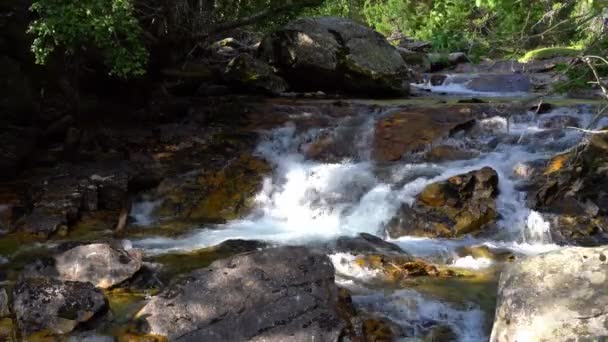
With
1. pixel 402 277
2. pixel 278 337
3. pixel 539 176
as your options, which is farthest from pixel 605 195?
pixel 278 337

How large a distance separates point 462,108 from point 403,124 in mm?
1349

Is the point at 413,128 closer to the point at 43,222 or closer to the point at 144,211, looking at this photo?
the point at 144,211

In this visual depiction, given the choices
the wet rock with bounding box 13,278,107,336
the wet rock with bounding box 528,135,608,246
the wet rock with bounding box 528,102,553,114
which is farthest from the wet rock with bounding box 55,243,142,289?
the wet rock with bounding box 528,102,553,114

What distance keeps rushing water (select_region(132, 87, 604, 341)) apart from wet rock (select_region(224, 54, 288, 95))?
316 centimetres

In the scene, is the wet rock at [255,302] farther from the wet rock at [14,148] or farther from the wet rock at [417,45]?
the wet rock at [417,45]

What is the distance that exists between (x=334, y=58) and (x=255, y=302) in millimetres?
10976

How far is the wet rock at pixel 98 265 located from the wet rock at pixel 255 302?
3.11 feet

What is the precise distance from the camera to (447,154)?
1067cm

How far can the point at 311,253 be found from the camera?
236 inches

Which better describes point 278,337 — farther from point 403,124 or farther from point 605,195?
point 403,124

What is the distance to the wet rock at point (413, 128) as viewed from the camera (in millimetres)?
11086

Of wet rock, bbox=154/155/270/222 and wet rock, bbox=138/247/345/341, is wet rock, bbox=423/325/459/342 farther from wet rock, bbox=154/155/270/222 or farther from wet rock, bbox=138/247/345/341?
wet rock, bbox=154/155/270/222

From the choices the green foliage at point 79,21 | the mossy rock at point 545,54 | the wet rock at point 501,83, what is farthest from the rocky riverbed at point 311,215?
the mossy rock at point 545,54

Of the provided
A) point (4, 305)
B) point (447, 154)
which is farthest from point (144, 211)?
point (447, 154)
